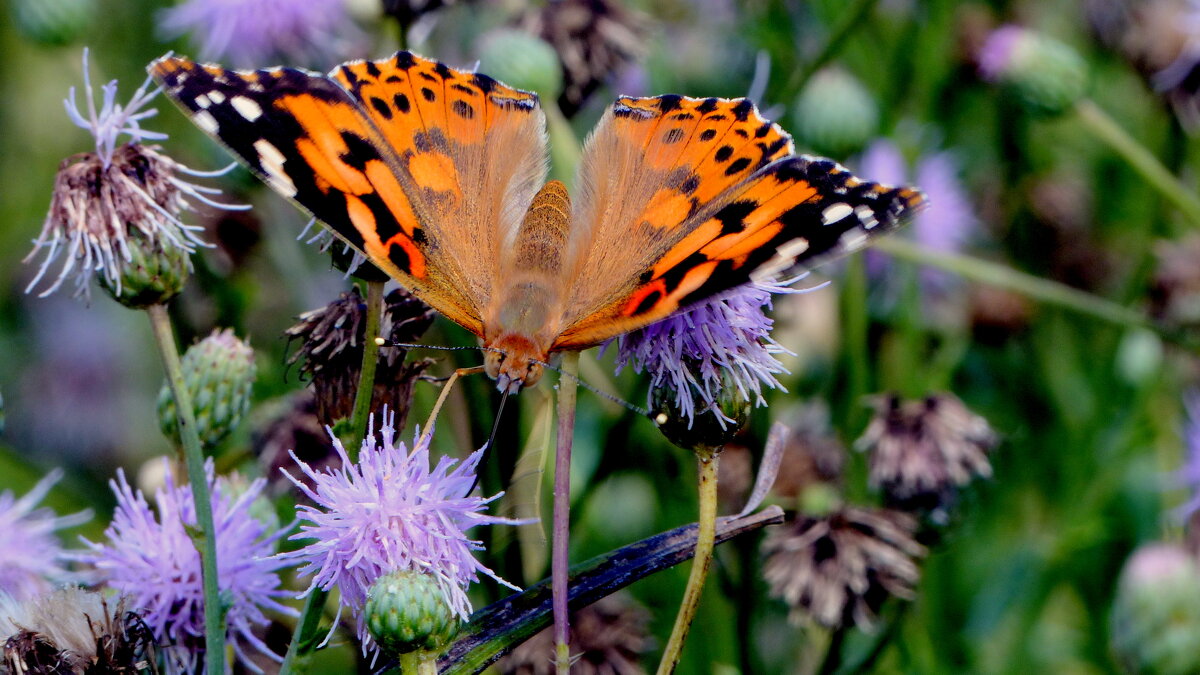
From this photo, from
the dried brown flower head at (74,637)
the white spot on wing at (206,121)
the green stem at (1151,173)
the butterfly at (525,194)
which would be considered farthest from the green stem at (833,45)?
the dried brown flower head at (74,637)

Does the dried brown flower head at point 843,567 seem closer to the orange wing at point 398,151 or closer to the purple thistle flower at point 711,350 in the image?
the purple thistle flower at point 711,350

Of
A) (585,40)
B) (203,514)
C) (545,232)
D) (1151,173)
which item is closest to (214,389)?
(203,514)

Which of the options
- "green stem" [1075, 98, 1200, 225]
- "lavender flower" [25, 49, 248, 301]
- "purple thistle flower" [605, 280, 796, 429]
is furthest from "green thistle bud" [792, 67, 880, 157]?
"lavender flower" [25, 49, 248, 301]

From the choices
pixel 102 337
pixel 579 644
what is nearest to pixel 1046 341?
pixel 579 644

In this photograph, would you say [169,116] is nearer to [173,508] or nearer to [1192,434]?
[173,508]

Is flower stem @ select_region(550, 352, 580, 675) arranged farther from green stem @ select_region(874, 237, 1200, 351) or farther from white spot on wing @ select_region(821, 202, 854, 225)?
green stem @ select_region(874, 237, 1200, 351)

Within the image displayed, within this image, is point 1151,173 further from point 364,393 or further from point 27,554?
point 27,554

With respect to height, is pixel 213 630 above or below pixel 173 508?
below
